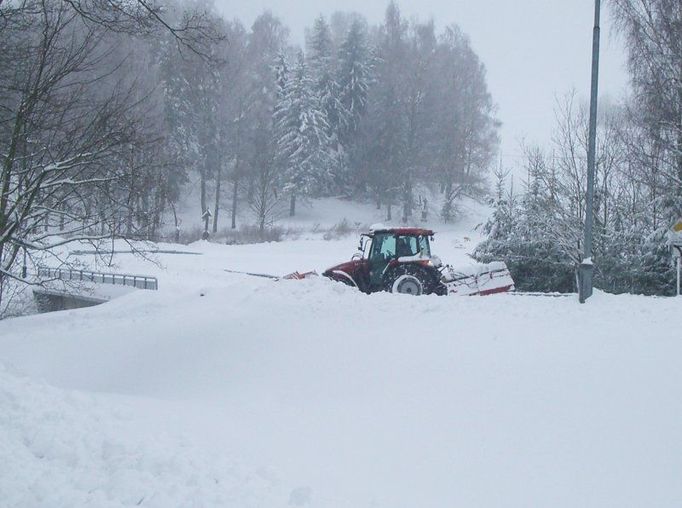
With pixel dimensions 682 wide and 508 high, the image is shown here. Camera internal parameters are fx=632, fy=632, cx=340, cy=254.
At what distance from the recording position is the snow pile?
4.70m

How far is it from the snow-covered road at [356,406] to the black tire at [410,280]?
2554 millimetres

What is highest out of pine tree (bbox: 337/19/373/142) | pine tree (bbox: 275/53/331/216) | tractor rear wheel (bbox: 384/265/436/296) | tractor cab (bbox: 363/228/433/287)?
pine tree (bbox: 337/19/373/142)

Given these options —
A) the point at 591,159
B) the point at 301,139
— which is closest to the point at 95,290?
the point at 591,159

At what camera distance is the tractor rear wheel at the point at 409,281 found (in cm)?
1472

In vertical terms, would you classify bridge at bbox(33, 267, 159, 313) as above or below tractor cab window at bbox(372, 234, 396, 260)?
below

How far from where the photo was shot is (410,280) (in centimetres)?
1484

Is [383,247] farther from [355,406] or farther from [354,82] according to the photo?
[354,82]

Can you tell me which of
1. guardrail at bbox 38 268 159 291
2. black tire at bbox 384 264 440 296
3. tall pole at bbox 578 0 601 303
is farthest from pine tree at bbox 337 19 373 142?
tall pole at bbox 578 0 601 303

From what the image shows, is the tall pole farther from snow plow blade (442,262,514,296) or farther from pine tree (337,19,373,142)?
pine tree (337,19,373,142)

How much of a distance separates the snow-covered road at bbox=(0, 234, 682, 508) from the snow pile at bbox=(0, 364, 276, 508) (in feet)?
0.07

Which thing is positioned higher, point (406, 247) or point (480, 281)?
point (406, 247)

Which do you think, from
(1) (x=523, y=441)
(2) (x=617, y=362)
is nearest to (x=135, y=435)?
(1) (x=523, y=441)

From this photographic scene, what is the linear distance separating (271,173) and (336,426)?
40.4 m

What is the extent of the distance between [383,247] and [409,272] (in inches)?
36.2
